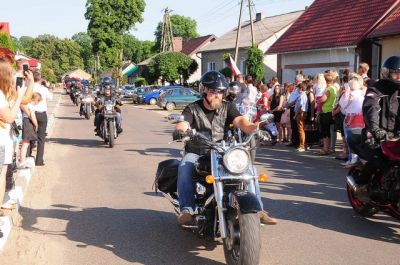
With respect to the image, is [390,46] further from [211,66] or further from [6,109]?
[211,66]

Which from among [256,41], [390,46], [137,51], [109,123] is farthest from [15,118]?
[137,51]

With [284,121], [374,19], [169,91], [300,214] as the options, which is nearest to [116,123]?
[284,121]

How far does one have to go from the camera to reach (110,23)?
65750 millimetres

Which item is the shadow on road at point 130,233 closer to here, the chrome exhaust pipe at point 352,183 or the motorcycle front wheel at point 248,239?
the motorcycle front wheel at point 248,239

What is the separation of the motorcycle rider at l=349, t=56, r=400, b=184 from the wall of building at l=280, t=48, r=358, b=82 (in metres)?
18.1

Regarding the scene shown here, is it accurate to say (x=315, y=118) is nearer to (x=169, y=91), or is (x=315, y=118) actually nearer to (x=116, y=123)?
(x=116, y=123)

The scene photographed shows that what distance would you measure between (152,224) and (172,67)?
4333 centimetres

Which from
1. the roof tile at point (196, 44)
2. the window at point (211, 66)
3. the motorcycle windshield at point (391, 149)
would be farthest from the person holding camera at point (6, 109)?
the roof tile at point (196, 44)

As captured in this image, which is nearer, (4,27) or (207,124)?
(207,124)

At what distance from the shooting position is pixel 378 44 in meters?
21.2

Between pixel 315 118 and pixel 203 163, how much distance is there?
8451mm

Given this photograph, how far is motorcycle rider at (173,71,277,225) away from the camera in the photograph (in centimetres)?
504

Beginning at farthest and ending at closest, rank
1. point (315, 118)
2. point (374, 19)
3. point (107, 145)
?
point (374, 19), point (107, 145), point (315, 118)

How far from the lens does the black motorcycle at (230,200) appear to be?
428cm
